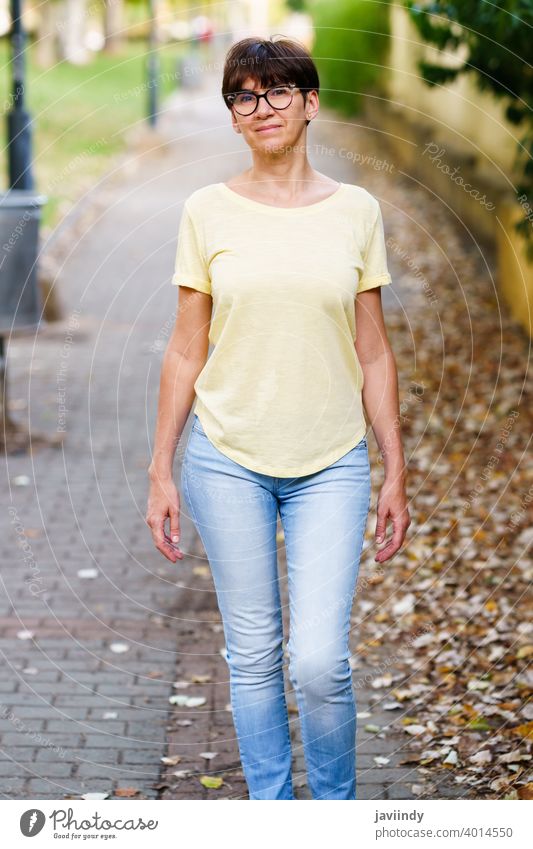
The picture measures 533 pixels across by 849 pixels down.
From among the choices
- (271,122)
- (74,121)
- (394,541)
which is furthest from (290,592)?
(74,121)

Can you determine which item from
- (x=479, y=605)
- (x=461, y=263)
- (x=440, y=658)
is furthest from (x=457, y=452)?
(x=461, y=263)

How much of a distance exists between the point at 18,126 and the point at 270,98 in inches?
289

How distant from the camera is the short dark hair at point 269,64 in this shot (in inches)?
125

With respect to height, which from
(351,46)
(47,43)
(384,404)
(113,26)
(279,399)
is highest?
(113,26)

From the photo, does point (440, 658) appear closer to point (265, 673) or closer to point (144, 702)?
point (144, 702)

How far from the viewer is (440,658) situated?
529cm

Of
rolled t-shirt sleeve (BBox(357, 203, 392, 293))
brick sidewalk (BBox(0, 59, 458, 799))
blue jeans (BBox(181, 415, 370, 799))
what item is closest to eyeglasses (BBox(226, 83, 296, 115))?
rolled t-shirt sleeve (BBox(357, 203, 392, 293))

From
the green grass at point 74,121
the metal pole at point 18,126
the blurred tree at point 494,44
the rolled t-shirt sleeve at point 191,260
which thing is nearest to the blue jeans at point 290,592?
the rolled t-shirt sleeve at point 191,260

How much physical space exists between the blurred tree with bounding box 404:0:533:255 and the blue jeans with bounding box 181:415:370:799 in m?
3.52

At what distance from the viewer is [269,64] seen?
125 inches

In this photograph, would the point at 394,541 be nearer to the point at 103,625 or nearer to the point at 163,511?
the point at 163,511

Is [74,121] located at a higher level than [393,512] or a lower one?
higher

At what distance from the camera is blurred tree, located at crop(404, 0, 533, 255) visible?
6.60 metres

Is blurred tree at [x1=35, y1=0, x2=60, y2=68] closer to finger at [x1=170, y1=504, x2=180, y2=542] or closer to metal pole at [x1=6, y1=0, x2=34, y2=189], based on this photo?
metal pole at [x1=6, y1=0, x2=34, y2=189]
